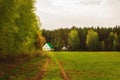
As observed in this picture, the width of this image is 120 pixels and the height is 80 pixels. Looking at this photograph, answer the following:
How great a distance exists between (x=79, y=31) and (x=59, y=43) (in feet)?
45.6

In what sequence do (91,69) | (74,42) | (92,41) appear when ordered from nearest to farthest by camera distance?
(91,69) → (92,41) → (74,42)

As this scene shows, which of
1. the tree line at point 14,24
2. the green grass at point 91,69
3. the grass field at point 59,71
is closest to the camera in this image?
the grass field at point 59,71

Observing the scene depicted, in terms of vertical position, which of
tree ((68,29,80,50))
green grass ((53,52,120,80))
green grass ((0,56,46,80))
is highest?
tree ((68,29,80,50))

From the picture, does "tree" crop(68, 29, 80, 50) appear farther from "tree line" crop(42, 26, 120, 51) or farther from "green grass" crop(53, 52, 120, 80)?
"green grass" crop(53, 52, 120, 80)

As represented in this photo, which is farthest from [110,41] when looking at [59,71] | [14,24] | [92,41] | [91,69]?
[59,71]

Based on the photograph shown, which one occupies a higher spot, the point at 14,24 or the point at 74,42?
the point at 14,24

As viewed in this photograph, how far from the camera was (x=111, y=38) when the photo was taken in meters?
175

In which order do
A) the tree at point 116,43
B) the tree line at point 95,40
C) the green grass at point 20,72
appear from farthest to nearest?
the tree line at point 95,40 < the tree at point 116,43 < the green grass at point 20,72

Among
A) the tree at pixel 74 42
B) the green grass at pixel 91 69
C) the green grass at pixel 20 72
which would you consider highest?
the tree at pixel 74 42

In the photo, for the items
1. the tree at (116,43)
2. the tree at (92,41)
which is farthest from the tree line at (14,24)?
the tree at (92,41)

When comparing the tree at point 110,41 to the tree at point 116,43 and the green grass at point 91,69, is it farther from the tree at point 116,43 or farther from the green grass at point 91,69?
the green grass at point 91,69

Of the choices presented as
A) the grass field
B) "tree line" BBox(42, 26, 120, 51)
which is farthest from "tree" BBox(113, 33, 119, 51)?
the grass field

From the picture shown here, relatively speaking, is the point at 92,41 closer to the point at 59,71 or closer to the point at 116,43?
the point at 116,43

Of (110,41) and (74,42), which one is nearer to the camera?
(110,41)
